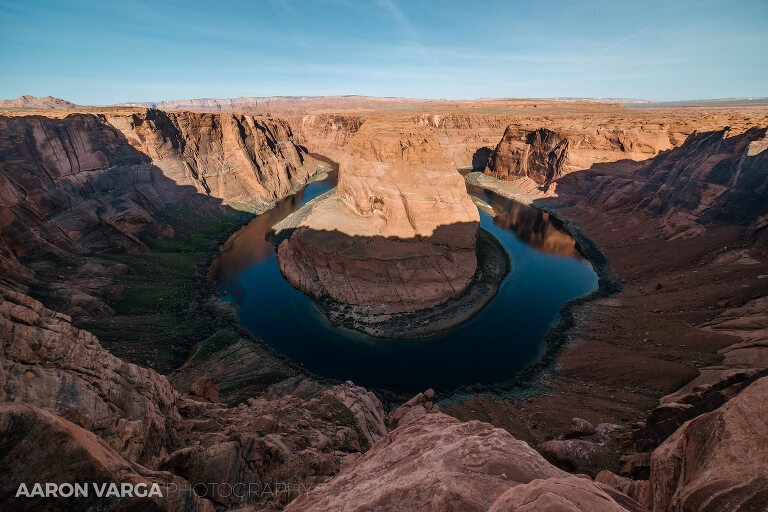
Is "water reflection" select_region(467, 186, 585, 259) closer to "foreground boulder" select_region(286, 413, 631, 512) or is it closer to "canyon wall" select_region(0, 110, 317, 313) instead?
"foreground boulder" select_region(286, 413, 631, 512)

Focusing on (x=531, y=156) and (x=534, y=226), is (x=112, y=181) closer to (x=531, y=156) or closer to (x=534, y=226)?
(x=534, y=226)

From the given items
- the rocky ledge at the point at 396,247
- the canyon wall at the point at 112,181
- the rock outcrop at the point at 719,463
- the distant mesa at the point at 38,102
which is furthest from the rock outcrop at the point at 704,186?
the distant mesa at the point at 38,102

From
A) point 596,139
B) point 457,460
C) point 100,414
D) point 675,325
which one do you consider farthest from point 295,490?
point 596,139

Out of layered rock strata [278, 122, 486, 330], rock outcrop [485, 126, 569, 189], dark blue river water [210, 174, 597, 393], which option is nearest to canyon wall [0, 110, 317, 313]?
dark blue river water [210, 174, 597, 393]

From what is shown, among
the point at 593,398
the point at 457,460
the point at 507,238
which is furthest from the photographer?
the point at 507,238

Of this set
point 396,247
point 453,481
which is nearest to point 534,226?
point 396,247

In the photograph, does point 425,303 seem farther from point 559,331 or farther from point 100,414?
point 100,414

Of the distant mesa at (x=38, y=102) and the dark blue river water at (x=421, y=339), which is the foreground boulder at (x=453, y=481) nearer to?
the dark blue river water at (x=421, y=339)
